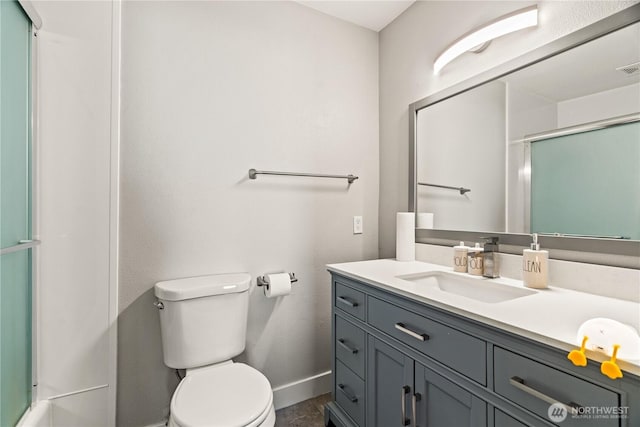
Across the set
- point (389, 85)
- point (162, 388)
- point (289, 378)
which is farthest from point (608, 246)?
point (162, 388)

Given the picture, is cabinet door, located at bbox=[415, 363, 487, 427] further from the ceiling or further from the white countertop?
the ceiling

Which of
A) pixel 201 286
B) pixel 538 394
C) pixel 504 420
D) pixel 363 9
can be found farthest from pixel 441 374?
pixel 363 9

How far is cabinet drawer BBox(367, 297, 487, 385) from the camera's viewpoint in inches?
33.5

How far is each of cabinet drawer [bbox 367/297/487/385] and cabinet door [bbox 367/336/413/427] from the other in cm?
8

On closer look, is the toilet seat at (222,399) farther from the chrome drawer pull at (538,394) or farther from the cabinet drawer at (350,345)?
the chrome drawer pull at (538,394)

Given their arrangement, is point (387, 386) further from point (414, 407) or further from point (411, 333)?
point (411, 333)

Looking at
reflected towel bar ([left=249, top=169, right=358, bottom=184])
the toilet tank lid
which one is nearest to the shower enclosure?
the toilet tank lid

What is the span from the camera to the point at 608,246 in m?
1.00

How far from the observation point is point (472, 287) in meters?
1.28

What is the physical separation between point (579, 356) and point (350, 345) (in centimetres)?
96

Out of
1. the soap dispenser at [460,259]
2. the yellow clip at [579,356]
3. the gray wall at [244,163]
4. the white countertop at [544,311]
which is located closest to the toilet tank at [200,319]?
the gray wall at [244,163]

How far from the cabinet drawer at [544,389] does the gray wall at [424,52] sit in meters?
1.19

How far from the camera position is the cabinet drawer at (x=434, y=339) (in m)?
0.85

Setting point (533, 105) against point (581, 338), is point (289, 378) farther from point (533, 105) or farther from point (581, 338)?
point (533, 105)
